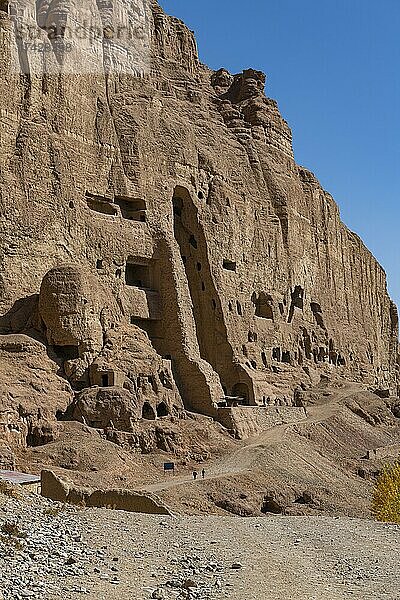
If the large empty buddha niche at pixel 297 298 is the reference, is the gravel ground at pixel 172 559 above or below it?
below

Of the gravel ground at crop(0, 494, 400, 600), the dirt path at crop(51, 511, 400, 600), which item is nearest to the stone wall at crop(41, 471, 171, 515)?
the dirt path at crop(51, 511, 400, 600)

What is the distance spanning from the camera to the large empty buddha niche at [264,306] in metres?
59.2

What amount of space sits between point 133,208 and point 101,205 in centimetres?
253

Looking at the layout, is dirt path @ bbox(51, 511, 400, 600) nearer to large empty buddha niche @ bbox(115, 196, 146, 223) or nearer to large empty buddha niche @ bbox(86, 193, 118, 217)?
large empty buddha niche @ bbox(86, 193, 118, 217)

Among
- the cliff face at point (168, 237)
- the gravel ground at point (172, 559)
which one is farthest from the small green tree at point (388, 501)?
the cliff face at point (168, 237)

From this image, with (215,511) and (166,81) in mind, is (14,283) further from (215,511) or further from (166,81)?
(166,81)

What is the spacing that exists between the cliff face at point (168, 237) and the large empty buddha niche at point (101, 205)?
0.26 feet

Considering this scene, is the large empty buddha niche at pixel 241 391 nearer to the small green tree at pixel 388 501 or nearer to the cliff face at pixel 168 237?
the cliff face at pixel 168 237

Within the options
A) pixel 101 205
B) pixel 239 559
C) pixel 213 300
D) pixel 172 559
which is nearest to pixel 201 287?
pixel 213 300

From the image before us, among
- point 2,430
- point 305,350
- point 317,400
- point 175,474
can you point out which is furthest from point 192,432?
point 305,350

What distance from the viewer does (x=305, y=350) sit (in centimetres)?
6362

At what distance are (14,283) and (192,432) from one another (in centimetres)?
1108

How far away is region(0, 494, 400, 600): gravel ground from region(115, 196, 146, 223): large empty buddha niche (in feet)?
98.5

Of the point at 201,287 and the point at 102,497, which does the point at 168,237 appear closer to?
the point at 201,287
